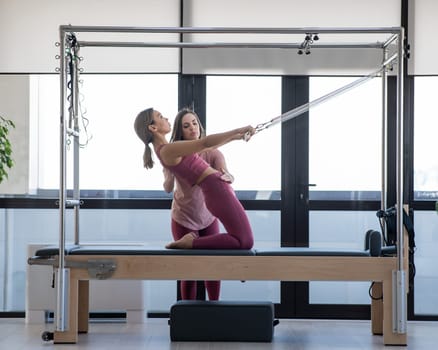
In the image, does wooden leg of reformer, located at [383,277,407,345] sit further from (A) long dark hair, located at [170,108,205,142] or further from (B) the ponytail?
(B) the ponytail

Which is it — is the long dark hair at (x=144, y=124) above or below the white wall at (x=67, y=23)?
below

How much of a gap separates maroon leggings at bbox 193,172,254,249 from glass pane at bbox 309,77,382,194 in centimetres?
86

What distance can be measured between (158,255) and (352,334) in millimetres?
1397

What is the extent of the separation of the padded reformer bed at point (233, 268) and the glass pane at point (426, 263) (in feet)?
4.18

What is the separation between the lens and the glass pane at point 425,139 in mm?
6277

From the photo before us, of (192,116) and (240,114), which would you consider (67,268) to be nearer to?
(192,116)

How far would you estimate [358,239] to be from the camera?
20.5 ft

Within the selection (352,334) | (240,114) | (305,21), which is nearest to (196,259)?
(352,334)

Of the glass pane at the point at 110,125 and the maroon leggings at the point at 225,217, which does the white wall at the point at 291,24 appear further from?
the maroon leggings at the point at 225,217

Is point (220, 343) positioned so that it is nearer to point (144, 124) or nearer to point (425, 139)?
point (144, 124)

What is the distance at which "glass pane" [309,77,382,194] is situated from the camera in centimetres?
630

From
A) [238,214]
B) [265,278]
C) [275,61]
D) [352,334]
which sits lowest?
[352,334]

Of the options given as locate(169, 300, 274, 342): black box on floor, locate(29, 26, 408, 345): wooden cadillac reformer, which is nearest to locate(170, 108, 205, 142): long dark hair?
locate(29, 26, 408, 345): wooden cadillac reformer

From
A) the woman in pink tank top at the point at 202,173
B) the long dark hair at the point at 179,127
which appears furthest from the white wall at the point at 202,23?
the woman in pink tank top at the point at 202,173
